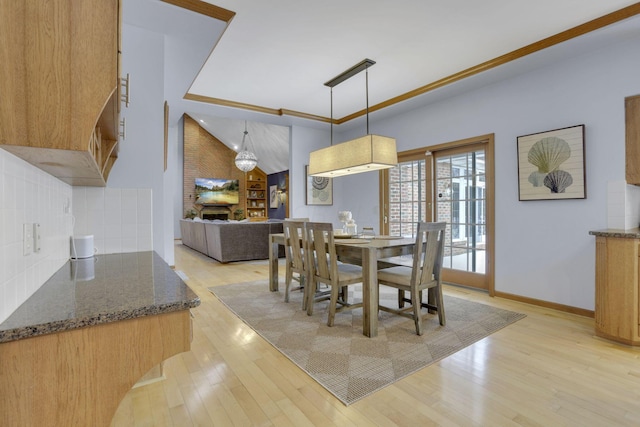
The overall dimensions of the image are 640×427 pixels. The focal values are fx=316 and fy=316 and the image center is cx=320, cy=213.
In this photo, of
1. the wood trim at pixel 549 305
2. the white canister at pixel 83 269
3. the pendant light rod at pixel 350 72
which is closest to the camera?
the white canister at pixel 83 269

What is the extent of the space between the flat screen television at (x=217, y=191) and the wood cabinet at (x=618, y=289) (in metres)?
11.0

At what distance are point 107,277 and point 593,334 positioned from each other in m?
3.50

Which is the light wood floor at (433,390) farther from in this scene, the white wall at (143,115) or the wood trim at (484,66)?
the wood trim at (484,66)

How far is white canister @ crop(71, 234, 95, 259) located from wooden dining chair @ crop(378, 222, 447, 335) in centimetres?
220

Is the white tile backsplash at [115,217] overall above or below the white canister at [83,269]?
above

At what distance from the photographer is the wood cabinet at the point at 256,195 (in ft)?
42.5

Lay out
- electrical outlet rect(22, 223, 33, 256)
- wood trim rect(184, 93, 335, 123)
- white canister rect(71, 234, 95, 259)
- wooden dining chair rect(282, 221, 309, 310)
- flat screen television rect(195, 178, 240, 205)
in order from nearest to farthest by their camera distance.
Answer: electrical outlet rect(22, 223, 33, 256), white canister rect(71, 234, 95, 259), wooden dining chair rect(282, 221, 309, 310), wood trim rect(184, 93, 335, 123), flat screen television rect(195, 178, 240, 205)

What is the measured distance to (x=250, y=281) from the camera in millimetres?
4488

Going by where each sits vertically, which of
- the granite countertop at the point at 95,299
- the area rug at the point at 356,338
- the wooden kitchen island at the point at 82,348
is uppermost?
the granite countertop at the point at 95,299

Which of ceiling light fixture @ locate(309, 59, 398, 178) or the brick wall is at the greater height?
the brick wall

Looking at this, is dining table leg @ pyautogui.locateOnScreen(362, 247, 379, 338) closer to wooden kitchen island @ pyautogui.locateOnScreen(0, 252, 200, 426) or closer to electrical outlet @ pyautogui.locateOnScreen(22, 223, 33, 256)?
wooden kitchen island @ pyautogui.locateOnScreen(0, 252, 200, 426)

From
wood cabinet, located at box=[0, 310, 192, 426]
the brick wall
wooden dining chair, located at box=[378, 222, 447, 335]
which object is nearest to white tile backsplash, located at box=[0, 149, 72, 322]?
wood cabinet, located at box=[0, 310, 192, 426]

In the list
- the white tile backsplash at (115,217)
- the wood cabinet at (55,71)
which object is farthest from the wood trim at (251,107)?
the wood cabinet at (55,71)

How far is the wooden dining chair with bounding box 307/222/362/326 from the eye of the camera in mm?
2762
